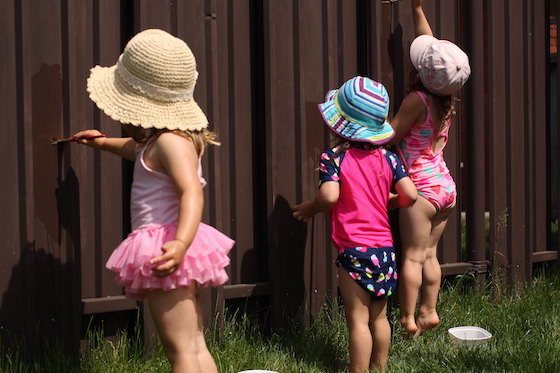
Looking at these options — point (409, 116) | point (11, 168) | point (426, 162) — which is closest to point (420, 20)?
point (409, 116)

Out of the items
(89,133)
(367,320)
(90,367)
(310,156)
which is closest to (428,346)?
(367,320)

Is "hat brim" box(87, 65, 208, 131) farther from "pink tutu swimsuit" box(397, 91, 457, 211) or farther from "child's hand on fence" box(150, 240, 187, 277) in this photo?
"pink tutu swimsuit" box(397, 91, 457, 211)

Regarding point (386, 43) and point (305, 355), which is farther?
point (386, 43)

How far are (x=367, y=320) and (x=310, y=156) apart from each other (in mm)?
1061

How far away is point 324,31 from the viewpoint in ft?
16.3

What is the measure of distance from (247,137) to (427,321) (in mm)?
1388

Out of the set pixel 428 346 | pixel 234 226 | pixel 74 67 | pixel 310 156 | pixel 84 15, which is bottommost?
pixel 428 346

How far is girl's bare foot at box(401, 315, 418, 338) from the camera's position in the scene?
467cm

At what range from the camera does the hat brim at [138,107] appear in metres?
3.25

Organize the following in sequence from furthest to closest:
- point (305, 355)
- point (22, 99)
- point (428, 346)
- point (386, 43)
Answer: point (386, 43)
point (428, 346)
point (305, 355)
point (22, 99)

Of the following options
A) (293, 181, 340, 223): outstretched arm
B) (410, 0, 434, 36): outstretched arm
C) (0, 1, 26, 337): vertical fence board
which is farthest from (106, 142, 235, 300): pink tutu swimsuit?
(410, 0, 434, 36): outstretched arm

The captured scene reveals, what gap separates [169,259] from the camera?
3.04 metres

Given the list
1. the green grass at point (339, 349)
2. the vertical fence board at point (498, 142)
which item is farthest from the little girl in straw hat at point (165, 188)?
the vertical fence board at point (498, 142)

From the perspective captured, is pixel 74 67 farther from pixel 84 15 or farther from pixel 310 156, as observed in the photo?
pixel 310 156
